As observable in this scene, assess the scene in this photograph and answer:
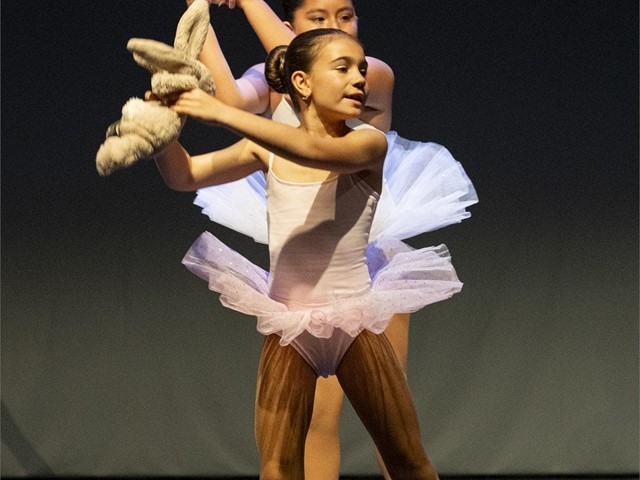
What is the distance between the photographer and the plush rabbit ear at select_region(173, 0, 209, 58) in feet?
5.83

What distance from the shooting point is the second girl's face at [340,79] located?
6.23ft

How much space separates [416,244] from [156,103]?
185cm

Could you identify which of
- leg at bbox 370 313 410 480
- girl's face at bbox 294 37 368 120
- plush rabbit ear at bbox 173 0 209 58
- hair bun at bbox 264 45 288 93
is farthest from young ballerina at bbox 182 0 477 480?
plush rabbit ear at bbox 173 0 209 58

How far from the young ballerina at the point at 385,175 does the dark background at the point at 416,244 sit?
1042 mm

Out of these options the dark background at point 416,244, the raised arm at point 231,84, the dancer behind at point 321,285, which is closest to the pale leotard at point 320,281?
the dancer behind at point 321,285

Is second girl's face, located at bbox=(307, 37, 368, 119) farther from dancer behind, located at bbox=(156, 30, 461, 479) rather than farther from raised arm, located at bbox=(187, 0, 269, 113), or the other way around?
raised arm, located at bbox=(187, 0, 269, 113)

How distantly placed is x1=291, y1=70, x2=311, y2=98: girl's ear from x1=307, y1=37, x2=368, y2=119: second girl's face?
2 cm

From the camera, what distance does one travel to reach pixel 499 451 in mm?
3516

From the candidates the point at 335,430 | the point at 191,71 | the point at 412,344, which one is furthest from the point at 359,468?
the point at 191,71

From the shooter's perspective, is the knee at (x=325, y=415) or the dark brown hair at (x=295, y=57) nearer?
the dark brown hair at (x=295, y=57)

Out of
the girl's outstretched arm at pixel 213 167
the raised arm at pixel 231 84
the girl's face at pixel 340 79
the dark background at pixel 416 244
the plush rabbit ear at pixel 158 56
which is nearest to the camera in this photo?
the plush rabbit ear at pixel 158 56

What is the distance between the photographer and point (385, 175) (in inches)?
97.1

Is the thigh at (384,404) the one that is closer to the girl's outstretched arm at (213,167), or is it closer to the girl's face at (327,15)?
the girl's outstretched arm at (213,167)

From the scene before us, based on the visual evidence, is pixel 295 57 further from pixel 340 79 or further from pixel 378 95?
pixel 378 95
